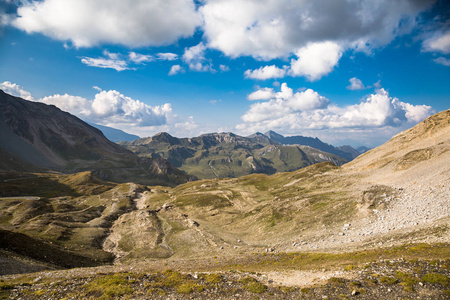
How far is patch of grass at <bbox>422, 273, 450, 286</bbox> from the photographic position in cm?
2217

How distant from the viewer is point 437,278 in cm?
2264

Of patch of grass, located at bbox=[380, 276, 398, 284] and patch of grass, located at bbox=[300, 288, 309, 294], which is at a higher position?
patch of grass, located at bbox=[380, 276, 398, 284]

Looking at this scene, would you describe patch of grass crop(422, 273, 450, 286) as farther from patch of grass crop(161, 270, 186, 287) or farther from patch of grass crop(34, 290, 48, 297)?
patch of grass crop(34, 290, 48, 297)

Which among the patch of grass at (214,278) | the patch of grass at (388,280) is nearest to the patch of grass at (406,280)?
the patch of grass at (388,280)

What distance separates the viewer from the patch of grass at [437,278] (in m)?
22.2

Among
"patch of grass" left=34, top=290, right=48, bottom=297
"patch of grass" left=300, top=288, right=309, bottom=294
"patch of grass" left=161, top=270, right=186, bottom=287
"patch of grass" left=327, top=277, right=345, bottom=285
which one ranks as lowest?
"patch of grass" left=34, top=290, right=48, bottom=297

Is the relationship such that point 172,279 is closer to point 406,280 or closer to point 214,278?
point 214,278

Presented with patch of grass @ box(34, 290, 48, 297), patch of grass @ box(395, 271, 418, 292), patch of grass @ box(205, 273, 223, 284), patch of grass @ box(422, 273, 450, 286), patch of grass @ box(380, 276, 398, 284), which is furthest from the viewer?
patch of grass @ box(205, 273, 223, 284)

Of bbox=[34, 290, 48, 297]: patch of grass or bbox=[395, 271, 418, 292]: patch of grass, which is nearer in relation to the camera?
bbox=[395, 271, 418, 292]: patch of grass

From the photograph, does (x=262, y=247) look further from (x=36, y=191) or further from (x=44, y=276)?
(x=36, y=191)

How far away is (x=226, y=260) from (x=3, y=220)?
12036 centimetres

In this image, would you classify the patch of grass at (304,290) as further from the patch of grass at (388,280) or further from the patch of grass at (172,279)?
the patch of grass at (172,279)

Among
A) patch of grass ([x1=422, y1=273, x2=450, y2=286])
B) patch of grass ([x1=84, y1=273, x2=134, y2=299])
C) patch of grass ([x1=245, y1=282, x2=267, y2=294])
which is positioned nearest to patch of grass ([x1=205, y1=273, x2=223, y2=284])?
patch of grass ([x1=245, y1=282, x2=267, y2=294])

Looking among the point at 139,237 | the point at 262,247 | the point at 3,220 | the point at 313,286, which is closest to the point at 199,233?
the point at 139,237
